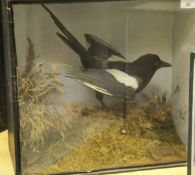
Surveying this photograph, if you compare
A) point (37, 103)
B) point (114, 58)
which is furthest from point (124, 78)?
point (37, 103)

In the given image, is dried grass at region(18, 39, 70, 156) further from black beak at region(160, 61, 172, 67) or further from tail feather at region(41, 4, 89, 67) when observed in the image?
black beak at region(160, 61, 172, 67)

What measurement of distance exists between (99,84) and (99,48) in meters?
0.06

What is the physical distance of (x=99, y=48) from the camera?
68 cm

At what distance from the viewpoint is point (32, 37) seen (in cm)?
64

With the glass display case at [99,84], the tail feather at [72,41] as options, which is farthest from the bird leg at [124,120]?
the tail feather at [72,41]

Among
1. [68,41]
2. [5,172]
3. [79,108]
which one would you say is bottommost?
[5,172]

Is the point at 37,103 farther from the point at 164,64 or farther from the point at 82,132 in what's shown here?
the point at 164,64

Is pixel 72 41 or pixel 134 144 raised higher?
pixel 72 41

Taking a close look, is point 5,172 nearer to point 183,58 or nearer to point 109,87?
point 109,87

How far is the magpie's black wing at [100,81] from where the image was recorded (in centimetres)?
67

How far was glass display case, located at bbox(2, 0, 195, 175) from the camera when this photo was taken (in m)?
0.64

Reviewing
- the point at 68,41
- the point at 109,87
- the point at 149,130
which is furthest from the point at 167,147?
the point at 68,41

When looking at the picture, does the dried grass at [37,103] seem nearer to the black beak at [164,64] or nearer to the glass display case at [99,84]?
the glass display case at [99,84]

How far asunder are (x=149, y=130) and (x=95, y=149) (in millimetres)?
103
